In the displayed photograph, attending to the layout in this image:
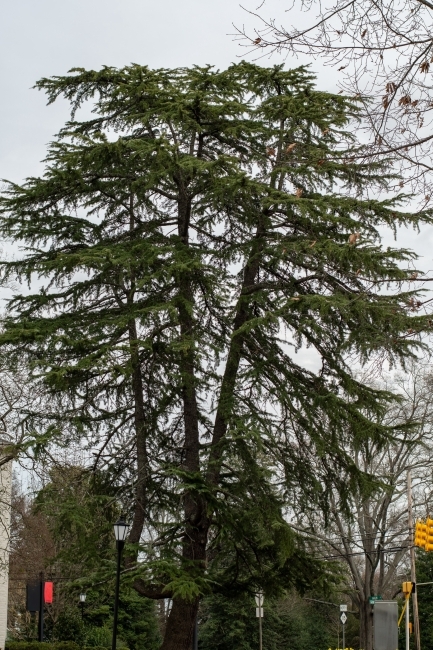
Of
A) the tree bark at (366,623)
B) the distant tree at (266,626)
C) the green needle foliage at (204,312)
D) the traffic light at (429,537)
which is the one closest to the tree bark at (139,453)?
the green needle foliage at (204,312)

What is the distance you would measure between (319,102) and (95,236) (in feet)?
19.4

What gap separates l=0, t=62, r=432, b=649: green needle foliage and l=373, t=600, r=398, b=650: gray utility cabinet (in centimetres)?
559

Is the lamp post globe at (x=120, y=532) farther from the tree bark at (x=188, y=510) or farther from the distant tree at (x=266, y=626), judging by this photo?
the distant tree at (x=266, y=626)

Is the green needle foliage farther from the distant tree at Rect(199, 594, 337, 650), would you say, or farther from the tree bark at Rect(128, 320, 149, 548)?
the distant tree at Rect(199, 594, 337, 650)

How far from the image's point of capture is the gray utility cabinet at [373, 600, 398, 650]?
11.6 m

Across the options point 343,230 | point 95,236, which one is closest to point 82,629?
point 95,236

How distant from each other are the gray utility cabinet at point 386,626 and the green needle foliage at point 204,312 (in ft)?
18.3

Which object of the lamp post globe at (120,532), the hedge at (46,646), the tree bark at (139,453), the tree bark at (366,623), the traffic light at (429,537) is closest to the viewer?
the lamp post globe at (120,532)

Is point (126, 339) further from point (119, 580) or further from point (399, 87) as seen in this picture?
point (399, 87)

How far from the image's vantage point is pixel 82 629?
118ft

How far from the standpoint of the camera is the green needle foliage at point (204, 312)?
58.2ft

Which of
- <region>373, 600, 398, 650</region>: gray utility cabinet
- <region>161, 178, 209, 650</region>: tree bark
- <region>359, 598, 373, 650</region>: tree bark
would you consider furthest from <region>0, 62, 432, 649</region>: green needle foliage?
<region>359, 598, 373, 650</region>: tree bark

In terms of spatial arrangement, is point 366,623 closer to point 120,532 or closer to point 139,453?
point 139,453

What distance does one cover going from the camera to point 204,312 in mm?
19438
